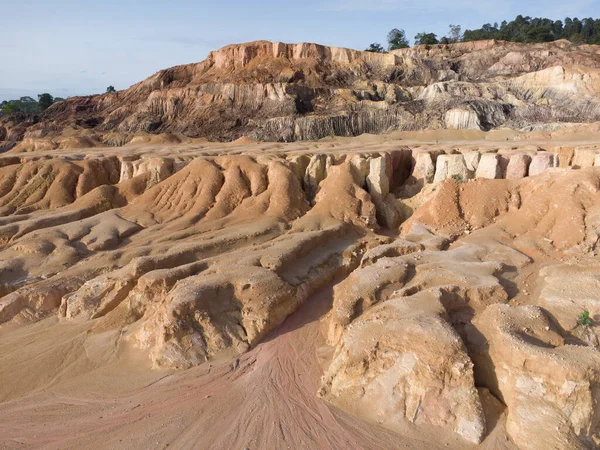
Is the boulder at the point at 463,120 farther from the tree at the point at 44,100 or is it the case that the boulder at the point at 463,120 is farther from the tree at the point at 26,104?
the tree at the point at 26,104

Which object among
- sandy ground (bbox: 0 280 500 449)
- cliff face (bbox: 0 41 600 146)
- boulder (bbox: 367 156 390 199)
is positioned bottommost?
sandy ground (bbox: 0 280 500 449)

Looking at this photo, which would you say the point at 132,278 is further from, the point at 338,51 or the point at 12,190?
the point at 338,51

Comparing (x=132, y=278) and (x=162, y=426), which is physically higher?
(x=132, y=278)

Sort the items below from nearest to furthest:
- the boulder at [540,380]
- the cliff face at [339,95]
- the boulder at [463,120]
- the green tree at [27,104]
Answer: the boulder at [540,380] < the boulder at [463,120] < the cliff face at [339,95] < the green tree at [27,104]

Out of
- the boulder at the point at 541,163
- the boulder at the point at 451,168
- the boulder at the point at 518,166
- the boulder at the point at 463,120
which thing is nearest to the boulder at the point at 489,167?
the boulder at the point at 518,166

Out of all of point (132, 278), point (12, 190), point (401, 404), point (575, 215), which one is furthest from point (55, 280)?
point (575, 215)

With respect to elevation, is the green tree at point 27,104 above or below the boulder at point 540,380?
above

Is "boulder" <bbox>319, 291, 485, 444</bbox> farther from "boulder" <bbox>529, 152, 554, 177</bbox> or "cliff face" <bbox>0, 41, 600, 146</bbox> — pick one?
"cliff face" <bbox>0, 41, 600, 146</bbox>

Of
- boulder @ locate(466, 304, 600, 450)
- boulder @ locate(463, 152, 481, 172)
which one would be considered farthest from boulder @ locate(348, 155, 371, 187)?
boulder @ locate(466, 304, 600, 450)
